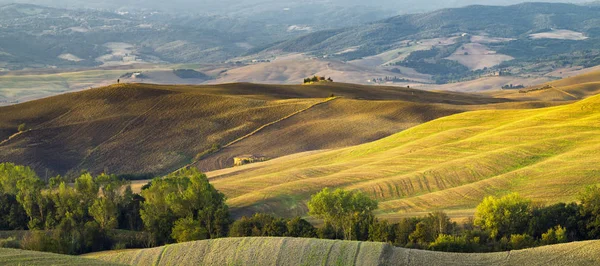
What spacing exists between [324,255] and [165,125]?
98763 mm

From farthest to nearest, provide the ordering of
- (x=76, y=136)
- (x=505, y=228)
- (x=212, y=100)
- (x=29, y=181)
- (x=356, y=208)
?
(x=212, y=100) → (x=76, y=136) → (x=29, y=181) → (x=356, y=208) → (x=505, y=228)

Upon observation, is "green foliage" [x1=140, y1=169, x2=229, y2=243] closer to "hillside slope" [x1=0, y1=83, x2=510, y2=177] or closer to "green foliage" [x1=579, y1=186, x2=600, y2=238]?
"green foliage" [x1=579, y1=186, x2=600, y2=238]

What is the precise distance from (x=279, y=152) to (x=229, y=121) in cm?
2338

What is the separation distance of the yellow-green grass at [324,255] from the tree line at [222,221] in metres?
6.66

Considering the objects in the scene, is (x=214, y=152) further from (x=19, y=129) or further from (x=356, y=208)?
(x=356, y=208)

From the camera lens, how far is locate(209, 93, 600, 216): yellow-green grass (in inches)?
2635

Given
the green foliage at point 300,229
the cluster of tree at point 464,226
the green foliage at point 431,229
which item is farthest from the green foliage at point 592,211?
the green foliage at point 300,229

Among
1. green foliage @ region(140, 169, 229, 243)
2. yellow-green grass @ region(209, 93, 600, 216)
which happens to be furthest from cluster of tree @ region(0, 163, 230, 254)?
yellow-green grass @ region(209, 93, 600, 216)

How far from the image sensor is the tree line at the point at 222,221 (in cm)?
5278

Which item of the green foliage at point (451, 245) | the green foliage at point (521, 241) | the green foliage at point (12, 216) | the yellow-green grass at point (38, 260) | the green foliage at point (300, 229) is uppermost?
the yellow-green grass at point (38, 260)

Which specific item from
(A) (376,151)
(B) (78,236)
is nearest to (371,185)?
(A) (376,151)

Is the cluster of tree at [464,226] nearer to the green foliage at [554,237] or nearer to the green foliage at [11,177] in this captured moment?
the green foliage at [554,237]

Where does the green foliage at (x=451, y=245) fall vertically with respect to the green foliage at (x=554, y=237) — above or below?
above

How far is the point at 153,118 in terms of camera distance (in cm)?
14025
